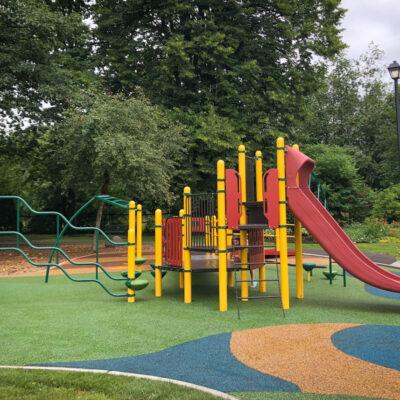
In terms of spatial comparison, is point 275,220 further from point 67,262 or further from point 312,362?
point 67,262

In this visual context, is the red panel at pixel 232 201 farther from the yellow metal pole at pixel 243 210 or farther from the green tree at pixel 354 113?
the green tree at pixel 354 113

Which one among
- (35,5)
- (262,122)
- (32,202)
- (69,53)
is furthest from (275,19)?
(32,202)

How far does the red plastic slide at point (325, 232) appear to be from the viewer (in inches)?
263

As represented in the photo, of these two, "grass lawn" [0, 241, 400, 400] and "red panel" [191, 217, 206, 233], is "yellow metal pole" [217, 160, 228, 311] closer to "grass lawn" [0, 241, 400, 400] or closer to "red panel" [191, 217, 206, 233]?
"grass lawn" [0, 241, 400, 400]

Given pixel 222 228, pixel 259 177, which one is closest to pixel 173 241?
pixel 222 228

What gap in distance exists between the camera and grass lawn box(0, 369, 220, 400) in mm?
3404

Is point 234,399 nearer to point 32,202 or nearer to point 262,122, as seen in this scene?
point 262,122

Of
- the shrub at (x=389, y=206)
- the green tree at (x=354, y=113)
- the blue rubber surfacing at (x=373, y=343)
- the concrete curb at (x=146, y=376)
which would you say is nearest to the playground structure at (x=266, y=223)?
the blue rubber surfacing at (x=373, y=343)

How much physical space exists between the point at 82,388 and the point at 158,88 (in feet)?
62.9

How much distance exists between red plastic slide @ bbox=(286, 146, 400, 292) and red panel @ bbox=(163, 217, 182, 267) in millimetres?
2147

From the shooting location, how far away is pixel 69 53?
2141 cm

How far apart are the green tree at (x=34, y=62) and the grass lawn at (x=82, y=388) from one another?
13.7m

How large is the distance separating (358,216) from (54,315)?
22572 mm

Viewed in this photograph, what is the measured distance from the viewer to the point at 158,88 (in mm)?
21484
